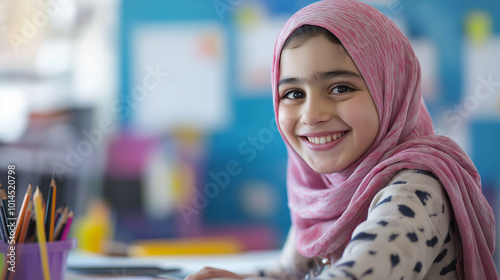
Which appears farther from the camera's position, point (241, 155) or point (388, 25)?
point (241, 155)

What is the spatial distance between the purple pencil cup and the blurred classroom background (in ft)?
8.06

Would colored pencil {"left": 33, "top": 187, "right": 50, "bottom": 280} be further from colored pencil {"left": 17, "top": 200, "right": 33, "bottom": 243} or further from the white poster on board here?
the white poster on board

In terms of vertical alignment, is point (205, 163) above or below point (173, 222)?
above

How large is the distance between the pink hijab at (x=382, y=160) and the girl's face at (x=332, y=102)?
0.06ft

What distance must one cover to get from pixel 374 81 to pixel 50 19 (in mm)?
A: 3007

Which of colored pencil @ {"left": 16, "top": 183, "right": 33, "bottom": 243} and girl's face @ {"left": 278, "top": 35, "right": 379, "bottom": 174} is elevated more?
girl's face @ {"left": 278, "top": 35, "right": 379, "bottom": 174}

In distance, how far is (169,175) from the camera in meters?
3.33

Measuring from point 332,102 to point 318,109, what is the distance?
3 centimetres

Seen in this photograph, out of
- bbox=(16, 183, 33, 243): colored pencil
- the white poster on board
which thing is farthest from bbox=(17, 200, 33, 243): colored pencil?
the white poster on board

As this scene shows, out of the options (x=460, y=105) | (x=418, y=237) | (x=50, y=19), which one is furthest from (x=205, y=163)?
(x=418, y=237)

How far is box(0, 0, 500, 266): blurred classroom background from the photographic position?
3223 millimetres

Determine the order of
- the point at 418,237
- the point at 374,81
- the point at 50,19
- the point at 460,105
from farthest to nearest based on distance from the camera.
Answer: the point at 50,19 < the point at 460,105 < the point at 374,81 < the point at 418,237

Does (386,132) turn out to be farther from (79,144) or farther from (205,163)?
(79,144)

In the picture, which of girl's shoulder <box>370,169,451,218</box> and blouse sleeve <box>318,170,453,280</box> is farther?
girl's shoulder <box>370,169,451,218</box>
